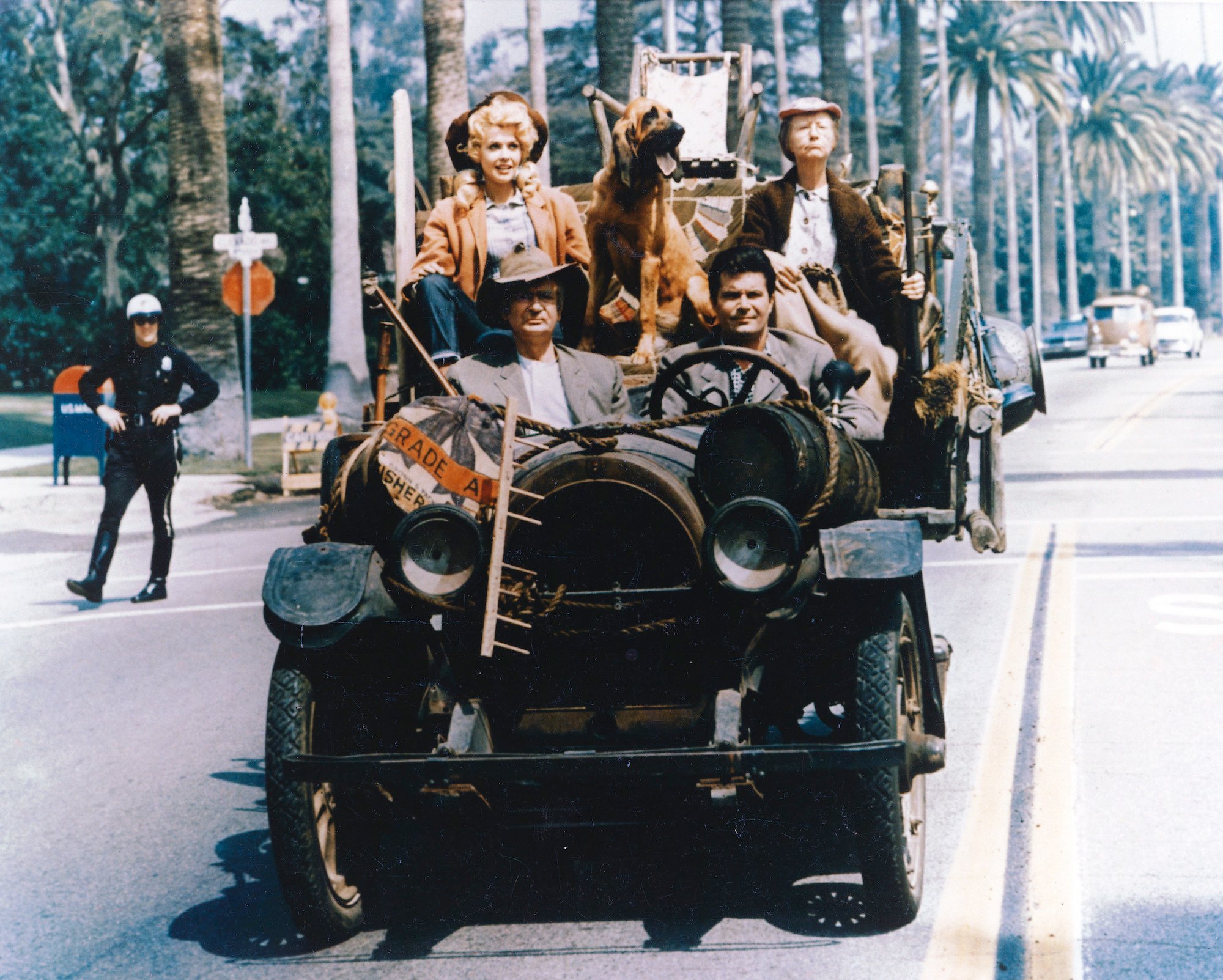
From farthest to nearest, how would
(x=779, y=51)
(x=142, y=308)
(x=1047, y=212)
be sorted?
(x=1047, y=212), (x=779, y=51), (x=142, y=308)

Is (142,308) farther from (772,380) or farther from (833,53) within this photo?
(833,53)

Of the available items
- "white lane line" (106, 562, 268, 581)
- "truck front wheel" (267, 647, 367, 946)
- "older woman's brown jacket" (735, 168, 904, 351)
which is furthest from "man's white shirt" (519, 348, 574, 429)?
"white lane line" (106, 562, 268, 581)

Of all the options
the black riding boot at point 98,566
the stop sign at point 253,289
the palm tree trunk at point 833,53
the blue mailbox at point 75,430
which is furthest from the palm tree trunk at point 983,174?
the black riding boot at point 98,566

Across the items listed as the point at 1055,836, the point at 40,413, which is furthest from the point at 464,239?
the point at 40,413

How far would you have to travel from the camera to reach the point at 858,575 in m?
4.82

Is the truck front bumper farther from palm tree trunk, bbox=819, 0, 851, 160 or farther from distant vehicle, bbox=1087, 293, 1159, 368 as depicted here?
distant vehicle, bbox=1087, 293, 1159, 368

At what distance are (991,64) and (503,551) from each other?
32085 mm

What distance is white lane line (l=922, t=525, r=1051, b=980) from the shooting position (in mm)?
4711

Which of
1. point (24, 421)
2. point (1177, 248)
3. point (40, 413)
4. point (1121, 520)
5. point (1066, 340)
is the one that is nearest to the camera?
point (1121, 520)

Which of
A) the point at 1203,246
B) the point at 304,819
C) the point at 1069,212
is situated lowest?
the point at 304,819

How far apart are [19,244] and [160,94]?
8.96 meters

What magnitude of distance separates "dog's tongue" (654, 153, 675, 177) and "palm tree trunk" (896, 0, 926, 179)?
1052 inches

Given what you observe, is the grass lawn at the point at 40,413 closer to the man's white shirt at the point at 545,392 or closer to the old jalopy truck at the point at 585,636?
the man's white shirt at the point at 545,392

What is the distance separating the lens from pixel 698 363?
17.7ft
